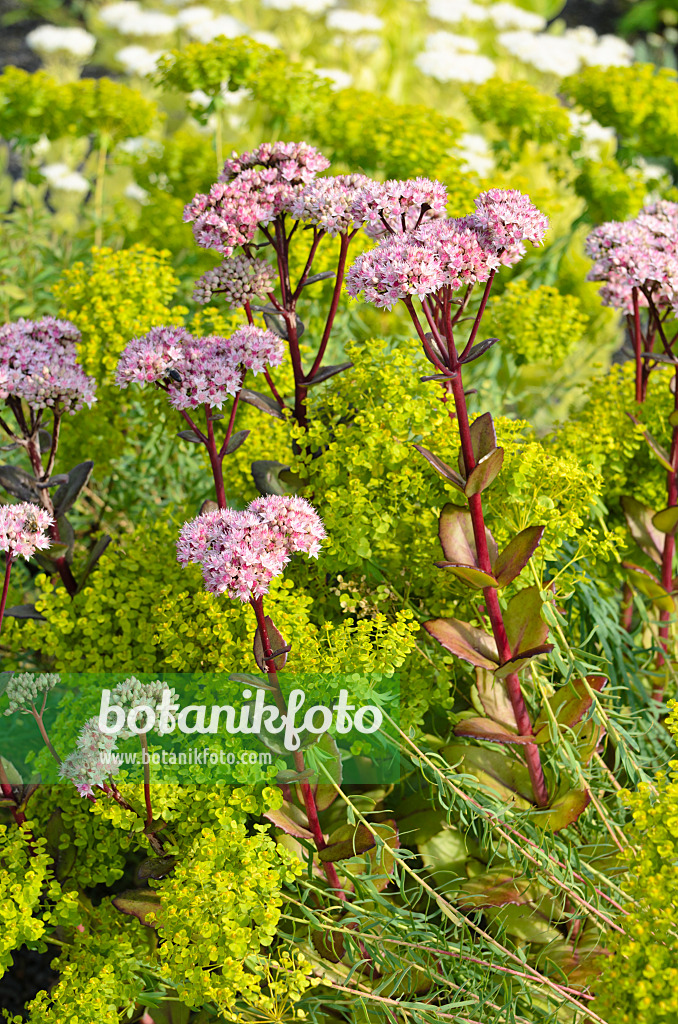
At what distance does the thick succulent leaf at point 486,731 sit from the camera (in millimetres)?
1266

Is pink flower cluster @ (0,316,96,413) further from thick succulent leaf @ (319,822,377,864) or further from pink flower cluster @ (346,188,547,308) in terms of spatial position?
thick succulent leaf @ (319,822,377,864)

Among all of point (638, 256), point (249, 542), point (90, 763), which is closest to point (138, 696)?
point (90, 763)

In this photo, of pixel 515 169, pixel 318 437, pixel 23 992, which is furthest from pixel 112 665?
pixel 515 169

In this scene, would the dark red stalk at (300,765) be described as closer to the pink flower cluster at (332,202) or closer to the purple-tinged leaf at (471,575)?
the purple-tinged leaf at (471,575)

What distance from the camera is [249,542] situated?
1013mm

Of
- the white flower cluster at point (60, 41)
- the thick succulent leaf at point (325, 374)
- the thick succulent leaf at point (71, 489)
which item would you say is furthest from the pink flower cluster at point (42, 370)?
the white flower cluster at point (60, 41)

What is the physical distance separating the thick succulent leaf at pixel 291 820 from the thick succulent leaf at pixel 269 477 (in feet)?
1.54

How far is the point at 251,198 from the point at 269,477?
42cm

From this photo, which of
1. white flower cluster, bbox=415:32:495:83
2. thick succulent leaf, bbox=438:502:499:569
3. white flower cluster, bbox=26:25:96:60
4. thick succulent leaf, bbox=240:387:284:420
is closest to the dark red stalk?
thick succulent leaf, bbox=438:502:499:569

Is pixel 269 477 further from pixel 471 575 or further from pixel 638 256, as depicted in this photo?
pixel 638 256

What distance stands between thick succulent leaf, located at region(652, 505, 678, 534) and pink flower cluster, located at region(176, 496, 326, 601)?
68 cm

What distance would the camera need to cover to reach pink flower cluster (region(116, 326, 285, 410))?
1244 millimetres

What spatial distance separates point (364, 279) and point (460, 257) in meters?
0.12

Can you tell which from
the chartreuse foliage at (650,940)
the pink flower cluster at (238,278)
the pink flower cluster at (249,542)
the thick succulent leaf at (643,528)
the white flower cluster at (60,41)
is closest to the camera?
the chartreuse foliage at (650,940)
